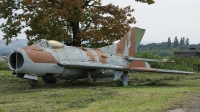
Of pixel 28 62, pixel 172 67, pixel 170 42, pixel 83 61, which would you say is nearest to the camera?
pixel 28 62

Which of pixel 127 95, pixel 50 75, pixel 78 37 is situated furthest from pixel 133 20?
pixel 127 95

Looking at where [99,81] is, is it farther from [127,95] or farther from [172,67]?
[172,67]

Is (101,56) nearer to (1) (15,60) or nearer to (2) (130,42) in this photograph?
(2) (130,42)

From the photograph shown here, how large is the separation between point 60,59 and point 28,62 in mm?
1646

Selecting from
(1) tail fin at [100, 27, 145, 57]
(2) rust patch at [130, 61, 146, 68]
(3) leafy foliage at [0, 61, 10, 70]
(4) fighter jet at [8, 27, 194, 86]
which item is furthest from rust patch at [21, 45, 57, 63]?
(3) leafy foliage at [0, 61, 10, 70]

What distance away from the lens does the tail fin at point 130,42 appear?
62.0 ft

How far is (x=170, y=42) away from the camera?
116000 millimetres

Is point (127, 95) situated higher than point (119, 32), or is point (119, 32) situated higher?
point (119, 32)

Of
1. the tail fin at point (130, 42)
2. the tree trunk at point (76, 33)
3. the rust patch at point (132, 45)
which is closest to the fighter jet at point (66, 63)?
→ the tail fin at point (130, 42)

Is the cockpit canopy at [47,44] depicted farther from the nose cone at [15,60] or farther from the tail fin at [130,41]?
the tail fin at [130,41]

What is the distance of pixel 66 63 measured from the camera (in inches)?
573

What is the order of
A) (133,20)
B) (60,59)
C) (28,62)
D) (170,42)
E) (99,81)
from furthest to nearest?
1. (170,42)
2. (133,20)
3. (99,81)
4. (60,59)
5. (28,62)

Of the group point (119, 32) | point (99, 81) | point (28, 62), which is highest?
point (119, 32)

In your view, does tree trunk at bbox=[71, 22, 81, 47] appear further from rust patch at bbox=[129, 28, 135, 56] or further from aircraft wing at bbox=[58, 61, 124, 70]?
aircraft wing at bbox=[58, 61, 124, 70]
